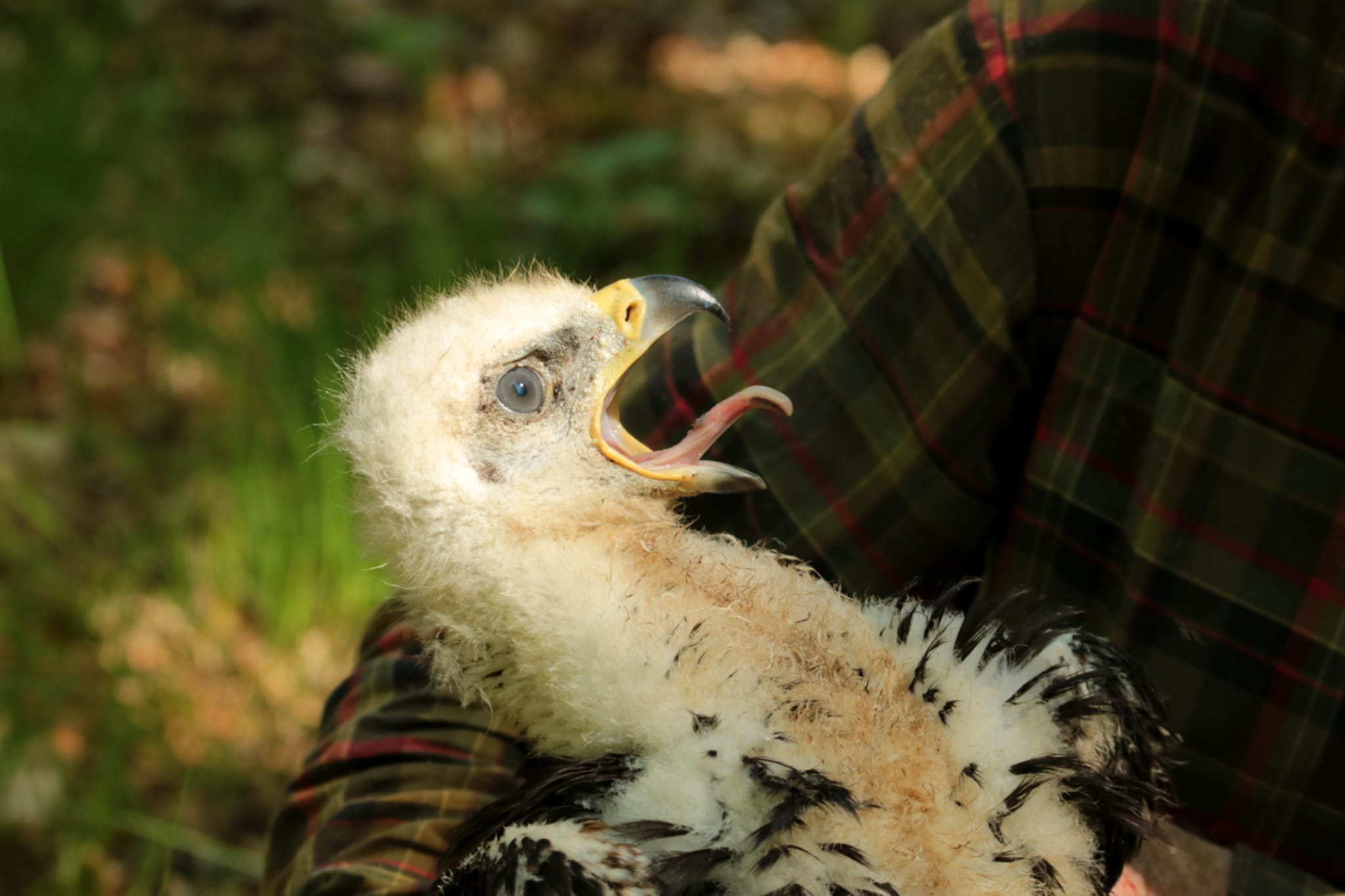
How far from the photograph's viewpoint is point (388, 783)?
5.56 ft

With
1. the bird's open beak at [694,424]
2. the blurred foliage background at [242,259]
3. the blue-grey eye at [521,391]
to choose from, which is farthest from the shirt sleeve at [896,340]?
the blurred foliage background at [242,259]

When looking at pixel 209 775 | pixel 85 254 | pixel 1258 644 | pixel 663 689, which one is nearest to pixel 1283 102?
pixel 1258 644

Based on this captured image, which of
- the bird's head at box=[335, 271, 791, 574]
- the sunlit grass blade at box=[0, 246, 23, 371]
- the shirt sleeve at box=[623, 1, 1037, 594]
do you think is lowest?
the sunlit grass blade at box=[0, 246, 23, 371]

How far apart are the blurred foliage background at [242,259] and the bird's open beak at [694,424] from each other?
477 mm

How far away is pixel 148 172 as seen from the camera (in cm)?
430

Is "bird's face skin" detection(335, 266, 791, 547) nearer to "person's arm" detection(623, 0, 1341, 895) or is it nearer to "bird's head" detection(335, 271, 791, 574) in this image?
"bird's head" detection(335, 271, 791, 574)

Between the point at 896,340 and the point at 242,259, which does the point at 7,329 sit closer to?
the point at 242,259

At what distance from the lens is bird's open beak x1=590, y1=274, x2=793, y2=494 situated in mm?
1358

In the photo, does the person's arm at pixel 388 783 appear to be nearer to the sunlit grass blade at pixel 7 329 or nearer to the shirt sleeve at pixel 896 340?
the shirt sleeve at pixel 896 340

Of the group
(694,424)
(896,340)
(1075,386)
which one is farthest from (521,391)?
(1075,386)

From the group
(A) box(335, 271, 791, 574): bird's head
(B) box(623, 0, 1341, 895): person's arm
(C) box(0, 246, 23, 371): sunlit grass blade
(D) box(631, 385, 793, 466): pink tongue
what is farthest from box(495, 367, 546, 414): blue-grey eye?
(C) box(0, 246, 23, 371): sunlit grass blade

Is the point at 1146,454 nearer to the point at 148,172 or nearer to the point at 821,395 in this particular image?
the point at 821,395

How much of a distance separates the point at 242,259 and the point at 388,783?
2.29 meters

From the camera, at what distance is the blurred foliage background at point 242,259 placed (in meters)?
2.80
